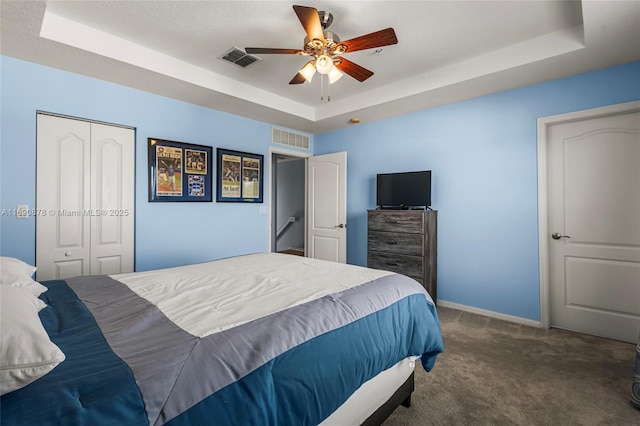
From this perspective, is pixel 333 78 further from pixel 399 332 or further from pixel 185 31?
pixel 399 332

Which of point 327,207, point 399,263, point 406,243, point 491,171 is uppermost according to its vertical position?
point 491,171

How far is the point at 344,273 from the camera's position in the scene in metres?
2.12

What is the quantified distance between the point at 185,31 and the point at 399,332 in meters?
2.80

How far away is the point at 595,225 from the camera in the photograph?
2.98 meters

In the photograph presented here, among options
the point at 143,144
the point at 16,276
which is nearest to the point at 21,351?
the point at 16,276

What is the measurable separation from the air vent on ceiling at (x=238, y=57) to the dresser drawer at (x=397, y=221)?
2.22m

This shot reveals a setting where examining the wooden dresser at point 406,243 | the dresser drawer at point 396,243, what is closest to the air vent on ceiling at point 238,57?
the wooden dresser at point 406,243

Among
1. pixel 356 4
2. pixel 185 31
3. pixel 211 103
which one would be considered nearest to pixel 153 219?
pixel 211 103

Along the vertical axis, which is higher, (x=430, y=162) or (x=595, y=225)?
(x=430, y=162)

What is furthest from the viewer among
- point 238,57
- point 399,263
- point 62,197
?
point 399,263

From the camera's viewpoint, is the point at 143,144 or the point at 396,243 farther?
the point at 396,243

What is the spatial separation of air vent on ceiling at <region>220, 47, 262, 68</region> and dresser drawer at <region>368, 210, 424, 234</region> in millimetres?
2224

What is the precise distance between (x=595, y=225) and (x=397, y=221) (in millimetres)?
1867

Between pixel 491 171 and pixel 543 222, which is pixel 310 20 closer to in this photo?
pixel 491 171
